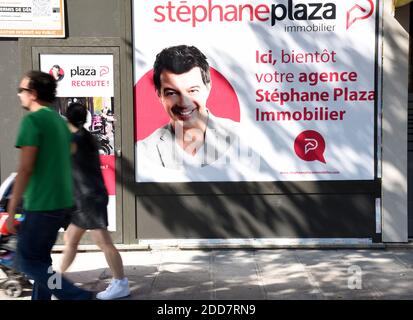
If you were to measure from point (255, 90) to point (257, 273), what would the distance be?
2.36m

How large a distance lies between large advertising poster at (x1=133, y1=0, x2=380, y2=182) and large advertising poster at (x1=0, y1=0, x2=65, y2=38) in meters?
0.99

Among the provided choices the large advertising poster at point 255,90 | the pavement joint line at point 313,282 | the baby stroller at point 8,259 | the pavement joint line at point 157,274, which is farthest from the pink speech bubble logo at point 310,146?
the baby stroller at point 8,259

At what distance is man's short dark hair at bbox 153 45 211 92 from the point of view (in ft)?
22.8

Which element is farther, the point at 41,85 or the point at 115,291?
the point at 115,291

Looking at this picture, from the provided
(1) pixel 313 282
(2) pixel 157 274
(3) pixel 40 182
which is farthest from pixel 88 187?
(1) pixel 313 282

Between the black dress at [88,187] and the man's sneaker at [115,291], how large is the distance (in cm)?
58

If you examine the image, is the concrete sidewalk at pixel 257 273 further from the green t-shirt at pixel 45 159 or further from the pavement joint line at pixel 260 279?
the green t-shirt at pixel 45 159

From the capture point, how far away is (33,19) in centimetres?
685

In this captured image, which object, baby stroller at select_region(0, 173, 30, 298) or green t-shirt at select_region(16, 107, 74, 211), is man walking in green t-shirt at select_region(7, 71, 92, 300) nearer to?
green t-shirt at select_region(16, 107, 74, 211)

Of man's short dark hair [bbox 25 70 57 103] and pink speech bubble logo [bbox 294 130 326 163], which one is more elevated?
man's short dark hair [bbox 25 70 57 103]

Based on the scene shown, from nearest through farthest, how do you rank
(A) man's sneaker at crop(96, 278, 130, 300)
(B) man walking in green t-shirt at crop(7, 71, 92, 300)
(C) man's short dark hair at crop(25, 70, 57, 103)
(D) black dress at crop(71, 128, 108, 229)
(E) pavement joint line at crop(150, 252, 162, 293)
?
(B) man walking in green t-shirt at crop(7, 71, 92, 300) → (C) man's short dark hair at crop(25, 70, 57, 103) → (D) black dress at crop(71, 128, 108, 229) → (A) man's sneaker at crop(96, 278, 130, 300) → (E) pavement joint line at crop(150, 252, 162, 293)

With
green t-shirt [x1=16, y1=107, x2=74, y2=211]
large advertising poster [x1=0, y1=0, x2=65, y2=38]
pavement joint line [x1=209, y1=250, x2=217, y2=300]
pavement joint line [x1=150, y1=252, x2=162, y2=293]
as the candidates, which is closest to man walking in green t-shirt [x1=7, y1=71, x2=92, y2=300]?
green t-shirt [x1=16, y1=107, x2=74, y2=211]

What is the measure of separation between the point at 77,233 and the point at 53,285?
97 centimetres

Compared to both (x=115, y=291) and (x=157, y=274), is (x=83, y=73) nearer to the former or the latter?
Answer: (x=157, y=274)
